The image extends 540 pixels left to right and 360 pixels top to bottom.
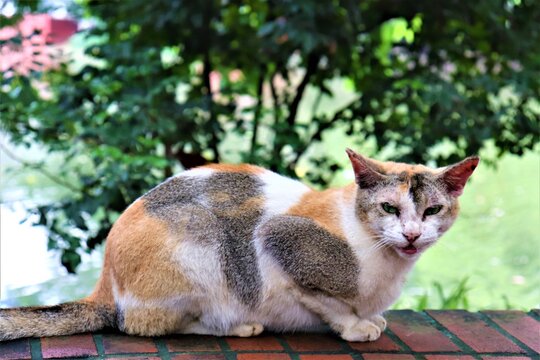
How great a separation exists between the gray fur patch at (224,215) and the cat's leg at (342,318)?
0.69ft

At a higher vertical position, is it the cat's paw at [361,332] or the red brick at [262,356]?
the cat's paw at [361,332]

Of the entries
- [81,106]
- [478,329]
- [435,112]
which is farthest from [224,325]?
[435,112]

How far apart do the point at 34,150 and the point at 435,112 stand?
189 inches

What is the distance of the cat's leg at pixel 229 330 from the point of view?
3.01m

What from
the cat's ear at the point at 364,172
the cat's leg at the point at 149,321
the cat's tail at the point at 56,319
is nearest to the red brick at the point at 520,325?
the cat's ear at the point at 364,172

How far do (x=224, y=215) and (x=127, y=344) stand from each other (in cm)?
59

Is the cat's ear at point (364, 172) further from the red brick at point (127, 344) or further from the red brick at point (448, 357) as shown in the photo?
the red brick at point (127, 344)

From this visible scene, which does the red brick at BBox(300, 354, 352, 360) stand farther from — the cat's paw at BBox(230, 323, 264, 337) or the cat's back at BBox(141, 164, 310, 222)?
the cat's back at BBox(141, 164, 310, 222)

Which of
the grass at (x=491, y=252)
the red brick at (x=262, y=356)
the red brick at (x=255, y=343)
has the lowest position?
the grass at (x=491, y=252)

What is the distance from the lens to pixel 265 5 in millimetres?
4398

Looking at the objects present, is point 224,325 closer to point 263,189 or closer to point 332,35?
point 263,189

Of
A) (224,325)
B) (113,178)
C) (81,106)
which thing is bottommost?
(224,325)

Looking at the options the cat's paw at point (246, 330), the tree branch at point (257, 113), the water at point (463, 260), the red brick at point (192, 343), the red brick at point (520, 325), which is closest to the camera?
the red brick at point (192, 343)

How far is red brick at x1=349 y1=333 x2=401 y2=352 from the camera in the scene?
2.98 meters
